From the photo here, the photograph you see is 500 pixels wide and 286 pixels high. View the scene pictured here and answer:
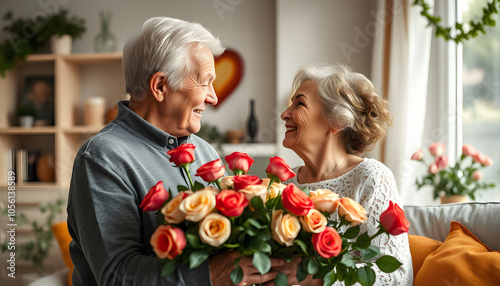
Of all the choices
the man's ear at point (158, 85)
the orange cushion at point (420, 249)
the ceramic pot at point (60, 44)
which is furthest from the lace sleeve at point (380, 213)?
the ceramic pot at point (60, 44)

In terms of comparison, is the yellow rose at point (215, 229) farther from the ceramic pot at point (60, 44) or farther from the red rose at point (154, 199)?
the ceramic pot at point (60, 44)

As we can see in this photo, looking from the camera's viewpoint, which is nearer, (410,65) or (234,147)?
(410,65)

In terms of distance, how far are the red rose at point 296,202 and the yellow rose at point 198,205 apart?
0.48ft

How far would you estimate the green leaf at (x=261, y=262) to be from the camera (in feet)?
2.85

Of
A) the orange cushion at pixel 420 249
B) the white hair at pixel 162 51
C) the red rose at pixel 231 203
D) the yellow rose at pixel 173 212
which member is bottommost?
the orange cushion at pixel 420 249

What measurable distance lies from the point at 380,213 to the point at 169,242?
0.79 metres

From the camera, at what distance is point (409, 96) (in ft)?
10.0

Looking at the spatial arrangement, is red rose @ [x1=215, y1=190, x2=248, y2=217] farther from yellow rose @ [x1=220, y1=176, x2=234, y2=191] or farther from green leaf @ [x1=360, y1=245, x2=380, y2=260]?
green leaf @ [x1=360, y1=245, x2=380, y2=260]

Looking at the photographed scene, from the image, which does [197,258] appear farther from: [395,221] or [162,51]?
[162,51]

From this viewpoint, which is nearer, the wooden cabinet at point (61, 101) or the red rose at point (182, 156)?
the red rose at point (182, 156)

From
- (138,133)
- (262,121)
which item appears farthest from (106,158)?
(262,121)

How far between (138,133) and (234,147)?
275 centimetres

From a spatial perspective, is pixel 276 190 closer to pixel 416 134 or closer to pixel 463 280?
pixel 463 280

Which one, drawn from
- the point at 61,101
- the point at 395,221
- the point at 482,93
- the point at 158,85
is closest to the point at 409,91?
the point at 482,93
